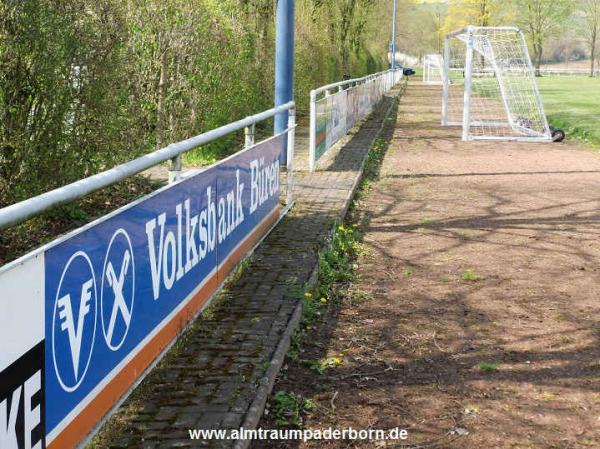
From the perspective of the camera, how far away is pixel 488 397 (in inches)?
175

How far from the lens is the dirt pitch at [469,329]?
4.16 metres

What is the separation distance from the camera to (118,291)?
143 inches

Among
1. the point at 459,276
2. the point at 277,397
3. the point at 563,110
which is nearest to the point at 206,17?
the point at 459,276

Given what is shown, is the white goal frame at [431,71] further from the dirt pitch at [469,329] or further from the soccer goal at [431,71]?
Answer: the dirt pitch at [469,329]

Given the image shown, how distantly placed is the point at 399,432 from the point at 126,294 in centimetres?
145

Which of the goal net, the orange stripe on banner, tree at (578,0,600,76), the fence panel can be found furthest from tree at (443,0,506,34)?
the fence panel

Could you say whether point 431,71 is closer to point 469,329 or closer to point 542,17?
point 542,17

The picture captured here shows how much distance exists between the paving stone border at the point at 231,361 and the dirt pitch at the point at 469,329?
23 centimetres

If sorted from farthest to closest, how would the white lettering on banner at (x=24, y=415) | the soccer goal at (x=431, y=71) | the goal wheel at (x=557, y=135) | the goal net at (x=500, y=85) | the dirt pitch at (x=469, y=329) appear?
the soccer goal at (x=431, y=71) < the goal wheel at (x=557, y=135) < the goal net at (x=500, y=85) < the dirt pitch at (x=469, y=329) < the white lettering on banner at (x=24, y=415)

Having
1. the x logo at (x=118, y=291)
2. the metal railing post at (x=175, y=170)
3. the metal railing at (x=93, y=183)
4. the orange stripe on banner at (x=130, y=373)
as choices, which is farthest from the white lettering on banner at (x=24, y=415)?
the metal railing post at (x=175, y=170)

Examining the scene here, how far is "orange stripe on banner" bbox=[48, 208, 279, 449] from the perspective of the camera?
3.19 meters

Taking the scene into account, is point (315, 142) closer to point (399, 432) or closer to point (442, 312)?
point (442, 312)

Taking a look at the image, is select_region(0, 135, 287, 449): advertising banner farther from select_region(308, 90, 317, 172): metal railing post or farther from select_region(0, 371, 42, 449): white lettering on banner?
select_region(308, 90, 317, 172): metal railing post

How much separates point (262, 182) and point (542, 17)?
9037cm
